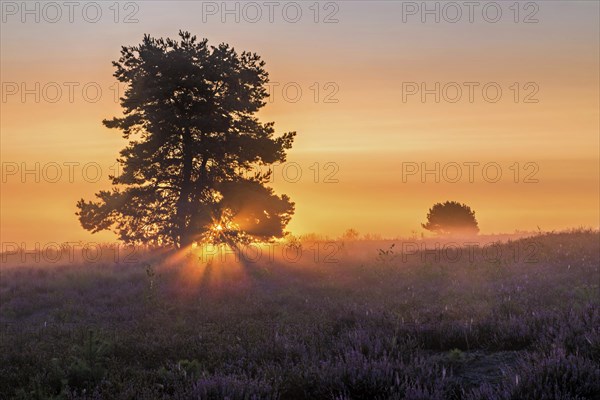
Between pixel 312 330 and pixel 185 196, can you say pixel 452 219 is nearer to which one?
pixel 185 196

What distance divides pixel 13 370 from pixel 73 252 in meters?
27.7

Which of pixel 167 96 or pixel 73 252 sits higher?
pixel 167 96

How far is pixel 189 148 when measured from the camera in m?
25.3

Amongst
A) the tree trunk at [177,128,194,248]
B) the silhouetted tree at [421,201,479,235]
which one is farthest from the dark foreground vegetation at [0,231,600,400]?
the silhouetted tree at [421,201,479,235]

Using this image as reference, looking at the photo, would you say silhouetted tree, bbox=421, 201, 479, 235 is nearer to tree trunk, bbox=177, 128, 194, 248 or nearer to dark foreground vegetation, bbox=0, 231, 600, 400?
dark foreground vegetation, bbox=0, 231, 600, 400

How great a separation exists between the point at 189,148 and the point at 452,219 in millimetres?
18722

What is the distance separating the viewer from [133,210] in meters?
26.3

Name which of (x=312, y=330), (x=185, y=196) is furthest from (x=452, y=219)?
(x=312, y=330)

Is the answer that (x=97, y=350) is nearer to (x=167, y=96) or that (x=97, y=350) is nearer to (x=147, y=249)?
(x=167, y=96)

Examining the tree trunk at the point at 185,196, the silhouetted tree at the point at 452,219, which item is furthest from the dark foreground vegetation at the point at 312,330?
the silhouetted tree at the point at 452,219

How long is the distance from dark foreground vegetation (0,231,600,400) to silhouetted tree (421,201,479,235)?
1332 cm

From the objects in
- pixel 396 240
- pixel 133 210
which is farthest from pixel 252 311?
pixel 396 240

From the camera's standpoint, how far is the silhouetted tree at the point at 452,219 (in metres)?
36.5

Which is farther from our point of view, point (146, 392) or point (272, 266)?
point (272, 266)
